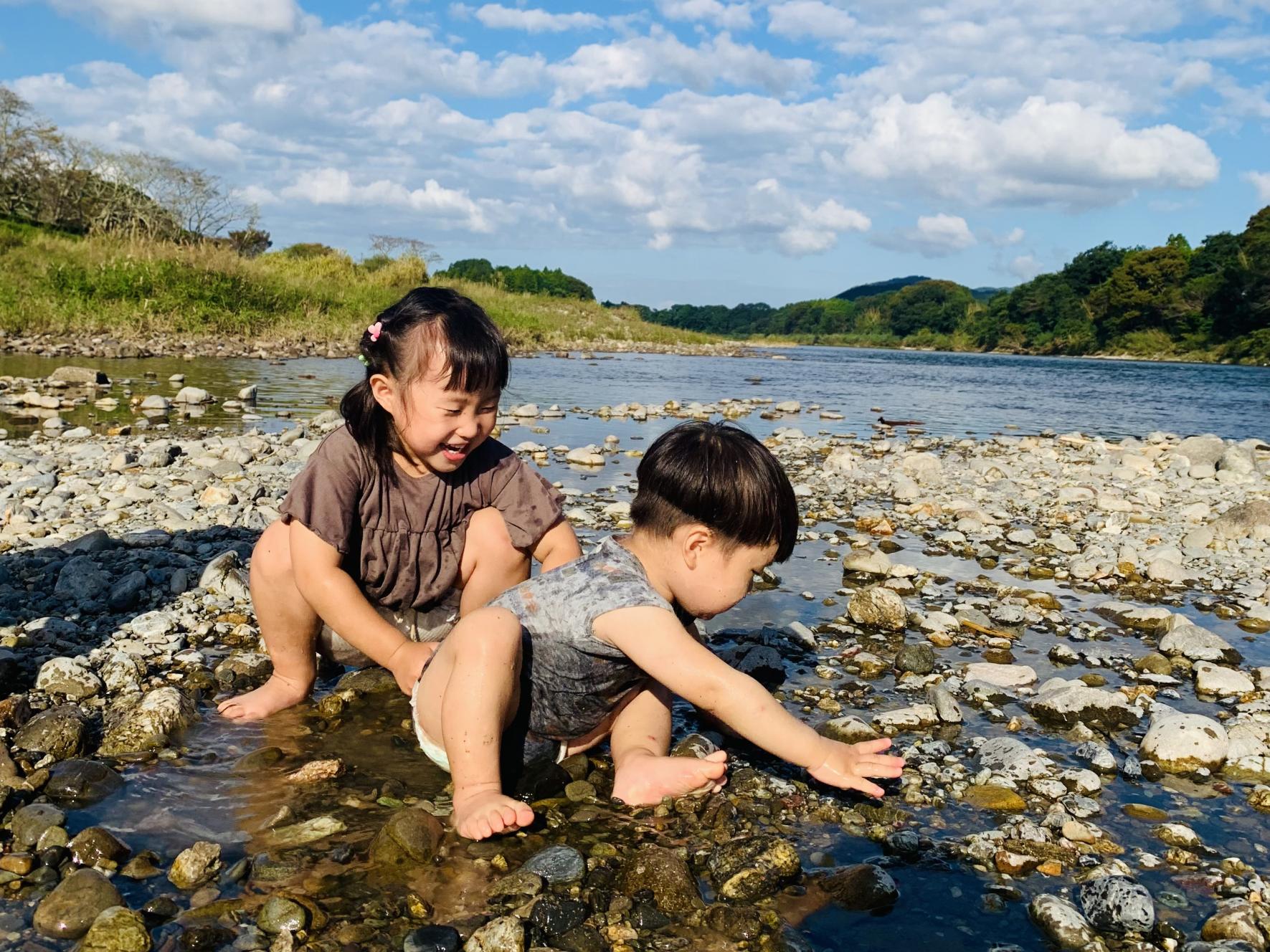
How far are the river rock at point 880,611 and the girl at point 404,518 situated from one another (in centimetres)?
154

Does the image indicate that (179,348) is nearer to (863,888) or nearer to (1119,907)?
(863,888)

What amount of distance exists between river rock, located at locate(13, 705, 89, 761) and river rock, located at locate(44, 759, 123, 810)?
10 cm

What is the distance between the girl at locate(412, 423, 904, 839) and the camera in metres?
2.39

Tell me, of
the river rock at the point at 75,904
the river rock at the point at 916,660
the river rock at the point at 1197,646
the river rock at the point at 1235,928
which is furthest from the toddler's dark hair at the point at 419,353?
the river rock at the point at 1197,646

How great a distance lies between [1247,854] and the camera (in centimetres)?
228

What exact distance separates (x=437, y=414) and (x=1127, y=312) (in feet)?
223

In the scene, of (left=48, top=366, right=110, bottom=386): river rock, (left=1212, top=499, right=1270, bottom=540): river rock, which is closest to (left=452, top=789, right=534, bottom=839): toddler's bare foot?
(left=1212, top=499, right=1270, bottom=540): river rock

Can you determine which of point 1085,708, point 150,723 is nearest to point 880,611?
point 1085,708

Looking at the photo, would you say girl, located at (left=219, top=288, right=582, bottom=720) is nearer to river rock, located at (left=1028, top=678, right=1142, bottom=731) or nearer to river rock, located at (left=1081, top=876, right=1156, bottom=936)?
river rock, located at (left=1028, top=678, right=1142, bottom=731)

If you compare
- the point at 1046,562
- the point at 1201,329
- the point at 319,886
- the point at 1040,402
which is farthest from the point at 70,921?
the point at 1201,329

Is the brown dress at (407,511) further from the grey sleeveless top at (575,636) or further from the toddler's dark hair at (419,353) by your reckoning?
the grey sleeveless top at (575,636)

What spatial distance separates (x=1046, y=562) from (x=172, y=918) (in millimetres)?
4886

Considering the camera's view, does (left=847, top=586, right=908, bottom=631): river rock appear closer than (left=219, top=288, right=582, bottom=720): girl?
No

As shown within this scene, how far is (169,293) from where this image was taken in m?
19.6
